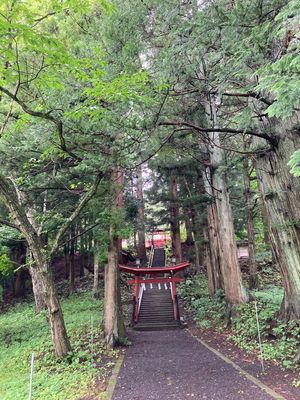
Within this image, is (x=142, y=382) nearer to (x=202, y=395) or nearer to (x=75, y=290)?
(x=202, y=395)

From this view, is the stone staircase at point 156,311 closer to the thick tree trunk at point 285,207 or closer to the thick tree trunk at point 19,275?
the thick tree trunk at point 285,207

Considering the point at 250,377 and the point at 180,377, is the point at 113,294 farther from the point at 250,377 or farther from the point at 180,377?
the point at 250,377

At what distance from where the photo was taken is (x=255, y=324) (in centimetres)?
776

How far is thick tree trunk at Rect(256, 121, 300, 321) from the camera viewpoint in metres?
5.31

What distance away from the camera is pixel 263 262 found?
16.8m

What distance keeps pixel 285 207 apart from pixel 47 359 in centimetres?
644

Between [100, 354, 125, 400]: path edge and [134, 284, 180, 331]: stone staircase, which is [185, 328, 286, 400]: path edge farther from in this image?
[134, 284, 180, 331]: stone staircase

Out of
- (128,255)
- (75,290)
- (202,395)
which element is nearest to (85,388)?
(202,395)

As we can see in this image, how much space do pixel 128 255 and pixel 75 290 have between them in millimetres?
4839

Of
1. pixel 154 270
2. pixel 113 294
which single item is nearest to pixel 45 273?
pixel 113 294

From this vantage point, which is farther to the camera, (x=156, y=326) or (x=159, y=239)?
(x=159, y=239)

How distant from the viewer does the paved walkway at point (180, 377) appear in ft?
14.9

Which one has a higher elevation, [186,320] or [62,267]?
[62,267]

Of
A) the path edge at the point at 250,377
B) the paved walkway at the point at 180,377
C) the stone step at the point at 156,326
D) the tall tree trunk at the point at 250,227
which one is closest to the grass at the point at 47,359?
the paved walkway at the point at 180,377
